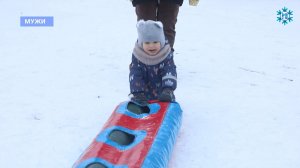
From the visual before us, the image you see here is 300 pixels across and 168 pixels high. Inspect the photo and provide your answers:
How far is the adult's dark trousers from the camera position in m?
3.24

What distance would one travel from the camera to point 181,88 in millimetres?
3639

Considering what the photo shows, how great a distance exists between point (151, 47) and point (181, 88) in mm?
973

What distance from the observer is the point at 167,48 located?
2.88 m

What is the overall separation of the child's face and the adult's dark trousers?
55cm

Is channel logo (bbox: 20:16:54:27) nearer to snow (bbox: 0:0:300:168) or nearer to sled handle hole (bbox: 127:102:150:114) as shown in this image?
snow (bbox: 0:0:300:168)

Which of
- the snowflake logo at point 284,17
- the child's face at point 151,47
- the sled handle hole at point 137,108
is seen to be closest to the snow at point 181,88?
the snowflake logo at point 284,17

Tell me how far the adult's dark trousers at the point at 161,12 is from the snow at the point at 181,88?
619mm

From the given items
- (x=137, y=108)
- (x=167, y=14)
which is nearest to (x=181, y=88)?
(x=167, y=14)

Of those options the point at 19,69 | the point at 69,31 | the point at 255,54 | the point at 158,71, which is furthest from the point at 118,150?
the point at 69,31

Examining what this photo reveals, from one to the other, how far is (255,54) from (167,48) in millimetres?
2330

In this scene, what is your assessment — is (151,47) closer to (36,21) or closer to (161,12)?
(161,12)

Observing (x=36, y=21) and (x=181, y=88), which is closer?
(x=181, y=88)

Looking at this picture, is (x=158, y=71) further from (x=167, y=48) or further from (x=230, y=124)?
(x=230, y=124)

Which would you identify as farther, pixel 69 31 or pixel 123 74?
pixel 69 31
